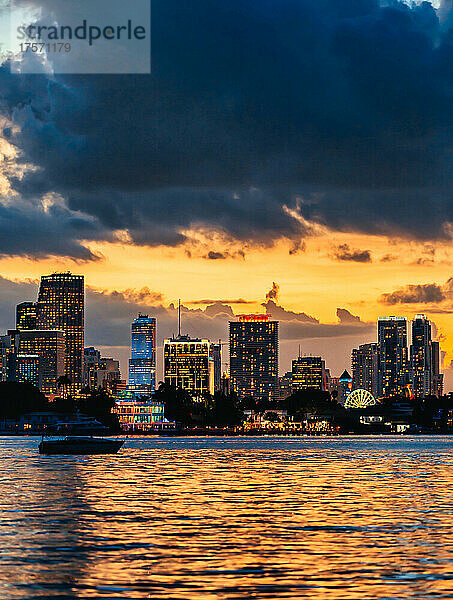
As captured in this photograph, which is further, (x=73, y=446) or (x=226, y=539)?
(x=73, y=446)

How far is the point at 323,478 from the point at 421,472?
18965mm

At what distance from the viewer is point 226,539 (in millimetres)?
54312

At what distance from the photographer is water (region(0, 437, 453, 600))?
40.2 m

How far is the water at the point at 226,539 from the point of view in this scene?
4019cm

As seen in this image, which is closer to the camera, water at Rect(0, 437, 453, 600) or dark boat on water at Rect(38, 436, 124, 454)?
water at Rect(0, 437, 453, 600)

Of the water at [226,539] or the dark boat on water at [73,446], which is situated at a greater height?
the dark boat on water at [73,446]

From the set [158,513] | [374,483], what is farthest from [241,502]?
[374,483]

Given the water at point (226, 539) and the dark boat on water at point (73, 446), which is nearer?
the water at point (226, 539)

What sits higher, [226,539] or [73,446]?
[73,446]

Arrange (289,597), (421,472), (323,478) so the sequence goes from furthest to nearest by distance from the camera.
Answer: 1. (421,472)
2. (323,478)
3. (289,597)

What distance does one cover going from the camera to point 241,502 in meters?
76.2

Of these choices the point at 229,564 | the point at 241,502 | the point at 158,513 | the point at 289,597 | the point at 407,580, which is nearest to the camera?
the point at 289,597

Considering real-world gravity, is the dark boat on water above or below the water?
above

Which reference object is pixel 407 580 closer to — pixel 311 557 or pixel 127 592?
pixel 311 557
